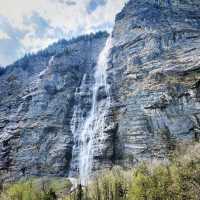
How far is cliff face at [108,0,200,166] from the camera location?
256 ft

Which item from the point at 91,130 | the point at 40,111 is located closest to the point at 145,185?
the point at 91,130

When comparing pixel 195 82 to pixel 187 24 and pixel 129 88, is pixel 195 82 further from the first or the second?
pixel 187 24

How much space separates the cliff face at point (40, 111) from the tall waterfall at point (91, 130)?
7.60 feet

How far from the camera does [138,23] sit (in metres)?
122

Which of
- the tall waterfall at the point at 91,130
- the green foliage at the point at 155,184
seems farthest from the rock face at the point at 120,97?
the green foliage at the point at 155,184

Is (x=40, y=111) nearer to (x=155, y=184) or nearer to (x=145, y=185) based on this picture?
(x=145, y=185)

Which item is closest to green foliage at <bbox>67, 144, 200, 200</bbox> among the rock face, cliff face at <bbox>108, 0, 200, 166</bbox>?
cliff face at <bbox>108, 0, 200, 166</bbox>

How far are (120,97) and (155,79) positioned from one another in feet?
40.4

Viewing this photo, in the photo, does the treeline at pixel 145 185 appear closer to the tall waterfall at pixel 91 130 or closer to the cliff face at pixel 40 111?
the tall waterfall at pixel 91 130

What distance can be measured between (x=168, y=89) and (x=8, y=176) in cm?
5161

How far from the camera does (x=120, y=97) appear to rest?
94.9 m

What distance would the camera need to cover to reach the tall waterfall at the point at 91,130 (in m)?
82.5

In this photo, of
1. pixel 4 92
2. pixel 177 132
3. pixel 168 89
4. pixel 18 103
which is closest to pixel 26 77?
pixel 4 92

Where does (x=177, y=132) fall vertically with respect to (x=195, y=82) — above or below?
below
